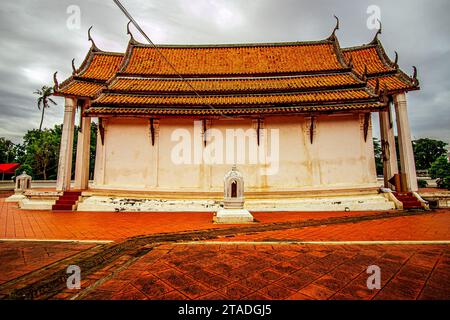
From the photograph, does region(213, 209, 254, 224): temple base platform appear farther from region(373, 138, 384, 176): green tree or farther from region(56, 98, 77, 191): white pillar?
region(373, 138, 384, 176): green tree

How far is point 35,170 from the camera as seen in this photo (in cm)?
2411

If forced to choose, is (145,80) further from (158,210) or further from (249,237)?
(249,237)

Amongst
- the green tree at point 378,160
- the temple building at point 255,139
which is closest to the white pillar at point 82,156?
the temple building at point 255,139

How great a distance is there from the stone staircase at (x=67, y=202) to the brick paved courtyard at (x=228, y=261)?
295 centimetres

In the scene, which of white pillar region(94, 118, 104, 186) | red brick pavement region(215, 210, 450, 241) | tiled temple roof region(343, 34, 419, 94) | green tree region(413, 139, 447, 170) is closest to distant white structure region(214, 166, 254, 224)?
red brick pavement region(215, 210, 450, 241)

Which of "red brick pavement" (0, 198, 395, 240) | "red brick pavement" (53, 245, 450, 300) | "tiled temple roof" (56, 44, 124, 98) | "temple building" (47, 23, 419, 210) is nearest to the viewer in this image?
"red brick pavement" (53, 245, 450, 300)

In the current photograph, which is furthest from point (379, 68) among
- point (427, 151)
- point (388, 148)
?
point (427, 151)

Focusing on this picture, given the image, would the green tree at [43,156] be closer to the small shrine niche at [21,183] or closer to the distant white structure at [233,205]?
the small shrine niche at [21,183]

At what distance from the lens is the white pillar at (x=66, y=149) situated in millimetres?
10164

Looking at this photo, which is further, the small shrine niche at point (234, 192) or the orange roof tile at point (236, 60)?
the orange roof tile at point (236, 60)

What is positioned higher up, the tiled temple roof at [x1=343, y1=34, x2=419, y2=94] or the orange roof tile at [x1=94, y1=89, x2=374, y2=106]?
the tiled temple roof at [x1=343, y1=34, x2=419, y2=94]

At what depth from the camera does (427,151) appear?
3847 centimetres

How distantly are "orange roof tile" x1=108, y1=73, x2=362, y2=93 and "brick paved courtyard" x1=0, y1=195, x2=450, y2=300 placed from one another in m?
6.89

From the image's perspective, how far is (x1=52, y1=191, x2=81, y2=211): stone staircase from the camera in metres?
8.77
